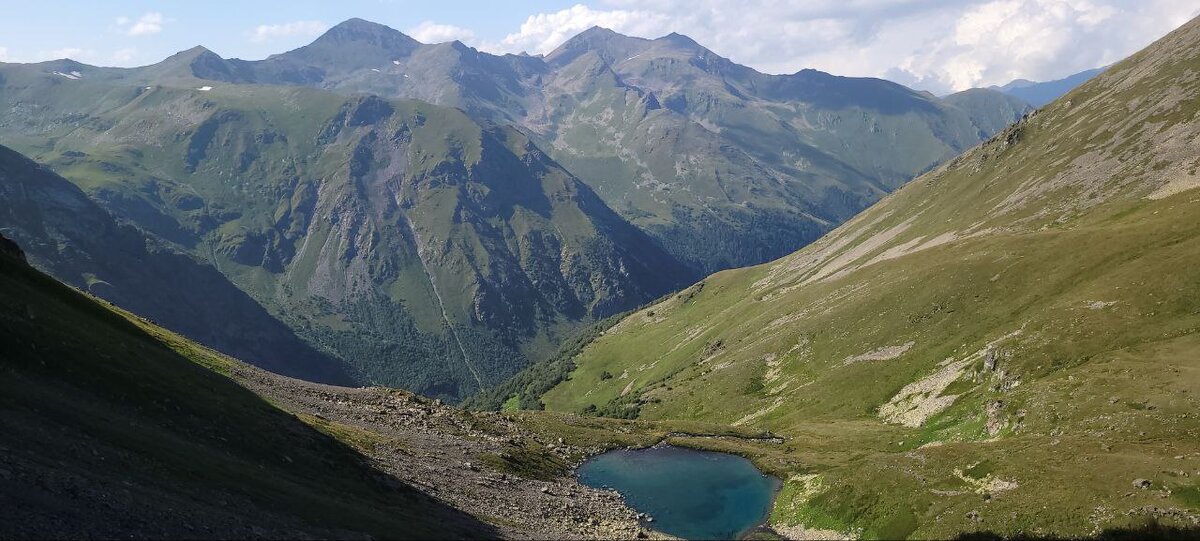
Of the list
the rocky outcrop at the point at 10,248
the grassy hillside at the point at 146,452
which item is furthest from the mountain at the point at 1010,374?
the rocky outcrop at the point at 10,248

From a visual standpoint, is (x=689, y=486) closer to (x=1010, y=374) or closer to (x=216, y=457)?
(x=1010, y=374)

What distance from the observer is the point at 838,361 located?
144 meters

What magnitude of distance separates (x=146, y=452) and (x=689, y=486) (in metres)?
66.4

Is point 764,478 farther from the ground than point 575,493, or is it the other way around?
point 575,493

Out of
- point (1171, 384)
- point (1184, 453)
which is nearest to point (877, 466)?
point (1184, 453)

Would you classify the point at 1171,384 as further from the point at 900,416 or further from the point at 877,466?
the point at 900,416

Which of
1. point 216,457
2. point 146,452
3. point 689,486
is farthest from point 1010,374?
point 146,452

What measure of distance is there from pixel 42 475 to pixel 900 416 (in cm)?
10710

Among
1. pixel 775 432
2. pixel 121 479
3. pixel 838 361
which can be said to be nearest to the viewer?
pixel 121 479

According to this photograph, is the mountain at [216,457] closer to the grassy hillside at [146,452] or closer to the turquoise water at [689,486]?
the grassy hillside at [146,452]

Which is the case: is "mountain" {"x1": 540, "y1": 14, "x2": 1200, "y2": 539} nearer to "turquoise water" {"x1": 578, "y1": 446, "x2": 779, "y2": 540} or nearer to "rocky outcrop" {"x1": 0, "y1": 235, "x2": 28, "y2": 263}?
"turquoise water" {"x1": 578, "y1": 446, "x2": 779, "y2": 540}

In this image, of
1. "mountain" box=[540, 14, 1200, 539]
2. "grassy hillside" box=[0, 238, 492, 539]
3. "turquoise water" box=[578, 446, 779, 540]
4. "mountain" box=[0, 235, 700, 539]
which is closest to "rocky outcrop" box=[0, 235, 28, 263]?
"mountain" box=[0, 235, 700, 539]

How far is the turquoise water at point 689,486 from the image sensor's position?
267 feet

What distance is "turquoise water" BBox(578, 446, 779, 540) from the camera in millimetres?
81312
